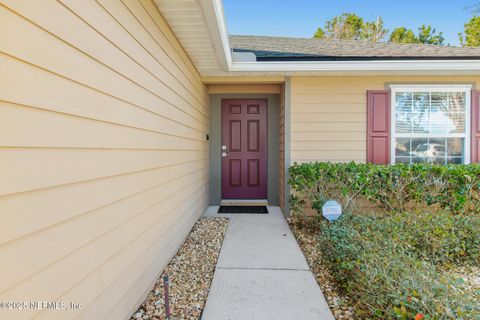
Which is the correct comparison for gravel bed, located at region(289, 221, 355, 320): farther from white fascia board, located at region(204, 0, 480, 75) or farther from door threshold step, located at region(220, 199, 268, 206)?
white fascia board, located at region(204, 0, 480, 75)

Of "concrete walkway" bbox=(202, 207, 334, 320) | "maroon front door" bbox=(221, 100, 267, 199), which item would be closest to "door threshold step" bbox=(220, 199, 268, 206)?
"maroon front door" bbox=(221, 100, 267, 199)

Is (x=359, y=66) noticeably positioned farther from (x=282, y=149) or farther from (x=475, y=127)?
(x=475, y=127)

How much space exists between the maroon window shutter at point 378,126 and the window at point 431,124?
0.36ft

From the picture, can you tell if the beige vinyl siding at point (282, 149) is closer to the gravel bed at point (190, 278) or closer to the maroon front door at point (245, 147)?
the maroon front door at point (245, 147)

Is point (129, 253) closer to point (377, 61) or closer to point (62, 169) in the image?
point (62, 169)

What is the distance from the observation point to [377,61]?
4.02 m

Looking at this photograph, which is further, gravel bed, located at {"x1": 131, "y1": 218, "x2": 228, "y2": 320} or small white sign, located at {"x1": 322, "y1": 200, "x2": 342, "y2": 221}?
small white sign, located at {"x1": 322, "y1": 200, "x2": 342, "y2": 221}

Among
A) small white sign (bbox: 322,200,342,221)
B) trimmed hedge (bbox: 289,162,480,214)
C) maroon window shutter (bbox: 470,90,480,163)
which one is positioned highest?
maroon window shutter (bbox: 470,90,480,163)

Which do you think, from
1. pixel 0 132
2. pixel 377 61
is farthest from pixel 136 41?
pixel 377 61

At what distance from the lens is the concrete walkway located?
2004 mm

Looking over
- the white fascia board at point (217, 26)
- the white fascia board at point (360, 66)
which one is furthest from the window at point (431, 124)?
the white fascia board at point (217, 26)

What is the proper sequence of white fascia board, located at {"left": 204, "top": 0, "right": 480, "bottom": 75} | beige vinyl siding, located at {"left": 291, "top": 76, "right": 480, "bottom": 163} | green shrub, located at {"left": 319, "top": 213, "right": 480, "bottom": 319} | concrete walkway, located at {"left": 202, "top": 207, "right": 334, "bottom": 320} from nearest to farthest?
green shrub, located at {"left": 319, "top": 213, "right": 480, "bottom": 319}, concrete walkway, located at {"left": 202, "top": 207, "right": 334, "bottom": 320}, white fascia board, located at {"left": 204, "top": 0, "right": 480, "bottom": 75}, beige vinyl siding, located at {"left": 291, "top": 76, "right": 480, "bottom": 163}

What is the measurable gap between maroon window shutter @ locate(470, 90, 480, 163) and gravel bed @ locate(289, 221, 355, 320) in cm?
295

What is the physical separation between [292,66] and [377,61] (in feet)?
4.01
